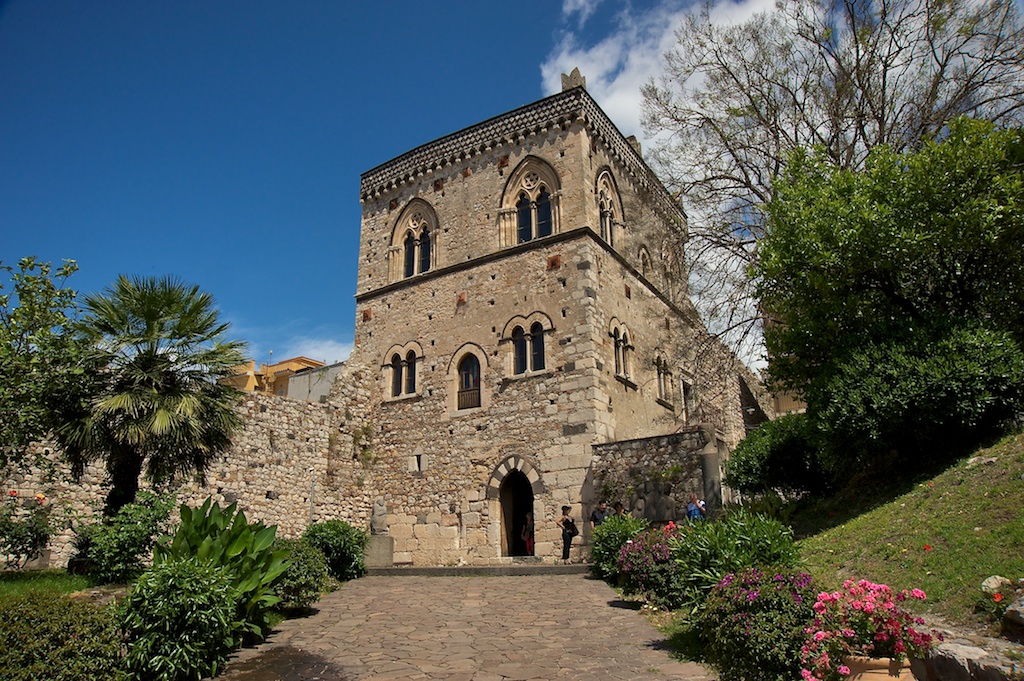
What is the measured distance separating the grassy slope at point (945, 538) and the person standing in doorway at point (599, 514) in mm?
4441

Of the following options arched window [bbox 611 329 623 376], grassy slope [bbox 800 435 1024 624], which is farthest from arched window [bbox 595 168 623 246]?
grassy slope [bbox 800 435 1024 624]

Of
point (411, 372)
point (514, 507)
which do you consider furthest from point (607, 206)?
point (514, 507)

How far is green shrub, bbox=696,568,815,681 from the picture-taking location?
5.59m

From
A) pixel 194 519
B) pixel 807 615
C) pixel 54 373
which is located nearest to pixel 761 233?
pixel 807 615

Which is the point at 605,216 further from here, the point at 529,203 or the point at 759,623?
the point at 759,623

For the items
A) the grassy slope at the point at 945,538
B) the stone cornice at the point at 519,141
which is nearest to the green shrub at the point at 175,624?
the grassy slope at the point at 945,538

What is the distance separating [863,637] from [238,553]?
688cm

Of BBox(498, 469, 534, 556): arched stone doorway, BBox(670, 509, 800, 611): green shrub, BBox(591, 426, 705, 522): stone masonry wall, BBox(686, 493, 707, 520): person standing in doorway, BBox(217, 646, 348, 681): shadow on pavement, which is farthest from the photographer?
BBox(498, 469, 534, 556): arched stone doorway

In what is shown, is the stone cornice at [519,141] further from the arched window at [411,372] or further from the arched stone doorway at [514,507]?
the arched stone doorway at [514,507]

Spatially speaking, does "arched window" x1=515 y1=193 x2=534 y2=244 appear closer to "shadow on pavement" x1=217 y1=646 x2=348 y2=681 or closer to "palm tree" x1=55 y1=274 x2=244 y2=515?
"palm tree" x1=55 y1=274 x2=244 y2=515

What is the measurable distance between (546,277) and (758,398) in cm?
1372

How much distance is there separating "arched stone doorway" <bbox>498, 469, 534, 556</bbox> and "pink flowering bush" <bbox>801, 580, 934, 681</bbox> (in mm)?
12412

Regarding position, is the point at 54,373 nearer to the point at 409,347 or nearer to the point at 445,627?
the point at 445,627

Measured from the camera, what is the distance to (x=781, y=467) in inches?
567
